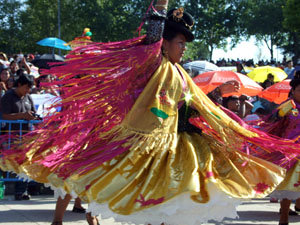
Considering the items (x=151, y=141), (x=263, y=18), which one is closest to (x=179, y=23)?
(x=151, y=141)

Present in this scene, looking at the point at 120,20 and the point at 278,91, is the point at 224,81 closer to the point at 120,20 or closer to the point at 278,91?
the point at 278,91

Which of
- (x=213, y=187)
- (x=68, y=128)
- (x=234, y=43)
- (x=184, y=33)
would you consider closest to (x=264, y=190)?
(x=213, y=187)

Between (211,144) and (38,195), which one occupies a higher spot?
(211,144)

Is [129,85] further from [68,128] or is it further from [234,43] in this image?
[234,43]

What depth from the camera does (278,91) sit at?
8586 mm

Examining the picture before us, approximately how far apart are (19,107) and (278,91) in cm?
431

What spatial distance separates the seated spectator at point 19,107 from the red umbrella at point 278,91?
13.4ft

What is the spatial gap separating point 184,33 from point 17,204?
12.6ft

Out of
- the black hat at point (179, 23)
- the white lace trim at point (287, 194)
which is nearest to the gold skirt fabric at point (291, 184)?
the white lace trim at point (287, 194)

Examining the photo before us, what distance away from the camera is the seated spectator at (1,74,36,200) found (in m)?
7.10

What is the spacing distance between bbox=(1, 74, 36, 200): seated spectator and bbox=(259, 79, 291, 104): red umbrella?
410 centimetres

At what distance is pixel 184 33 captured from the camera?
4078mm

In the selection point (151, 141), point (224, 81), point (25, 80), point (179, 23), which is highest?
point (179, 23)

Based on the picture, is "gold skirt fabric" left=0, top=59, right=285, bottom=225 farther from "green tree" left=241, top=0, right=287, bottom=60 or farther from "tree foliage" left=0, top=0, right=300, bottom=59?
"green tree" left=241, top=0, right=287, bottom=60
